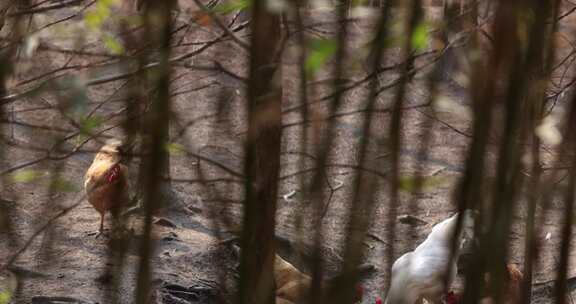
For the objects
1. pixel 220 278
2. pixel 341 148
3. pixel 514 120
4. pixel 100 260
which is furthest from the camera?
pixel 341 148

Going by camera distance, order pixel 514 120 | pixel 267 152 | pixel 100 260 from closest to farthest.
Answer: pixel 514 120
pixel 267 152
pixel 100 260

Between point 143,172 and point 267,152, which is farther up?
point 267,152

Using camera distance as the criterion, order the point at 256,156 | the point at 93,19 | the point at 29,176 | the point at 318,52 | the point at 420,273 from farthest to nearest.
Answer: the point at 420,273, the point at 93,19, the point at 29,176, the point at 318,52, the point at 256,156

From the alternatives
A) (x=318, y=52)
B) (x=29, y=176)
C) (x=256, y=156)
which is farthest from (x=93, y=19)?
(x=256, y=156)

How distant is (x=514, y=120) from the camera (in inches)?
42.5

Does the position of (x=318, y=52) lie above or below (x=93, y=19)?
below

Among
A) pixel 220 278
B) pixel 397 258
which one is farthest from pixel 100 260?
pixel 220 278

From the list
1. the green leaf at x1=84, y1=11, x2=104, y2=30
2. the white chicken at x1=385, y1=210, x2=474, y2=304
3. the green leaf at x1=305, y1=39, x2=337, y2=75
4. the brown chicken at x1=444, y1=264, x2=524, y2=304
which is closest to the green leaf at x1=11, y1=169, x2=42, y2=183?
the green leaf at x1=84, y1=11, x2=104, y2=30

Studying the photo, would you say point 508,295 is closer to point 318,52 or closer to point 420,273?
point 318,52

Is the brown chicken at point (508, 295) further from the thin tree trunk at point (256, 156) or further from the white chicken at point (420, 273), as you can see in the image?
the white chicken at point (420, 273)

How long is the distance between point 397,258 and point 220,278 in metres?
2.82

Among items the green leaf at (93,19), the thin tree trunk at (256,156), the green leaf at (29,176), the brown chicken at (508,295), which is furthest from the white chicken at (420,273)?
the thin tree trunk at (256,156)

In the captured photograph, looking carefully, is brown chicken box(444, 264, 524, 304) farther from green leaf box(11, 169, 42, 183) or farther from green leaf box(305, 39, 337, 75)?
green leaf box(11, 169, 42, 183)

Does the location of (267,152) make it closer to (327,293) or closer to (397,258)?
(327,293)
